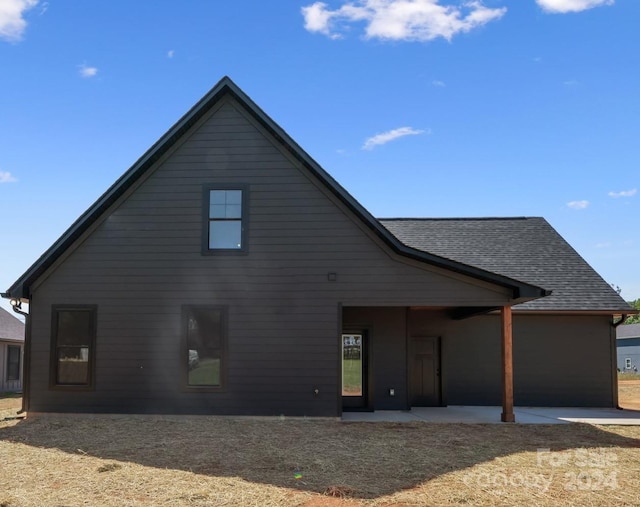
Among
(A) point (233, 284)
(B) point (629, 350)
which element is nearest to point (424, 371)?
(A) point (233, 284)

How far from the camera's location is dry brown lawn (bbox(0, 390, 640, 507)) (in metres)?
6.84

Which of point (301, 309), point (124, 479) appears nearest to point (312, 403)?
point (301, 309)

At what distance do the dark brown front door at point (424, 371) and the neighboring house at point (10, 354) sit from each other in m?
16.9

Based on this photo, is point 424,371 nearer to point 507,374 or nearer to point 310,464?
point 507,374

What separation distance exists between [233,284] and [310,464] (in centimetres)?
530

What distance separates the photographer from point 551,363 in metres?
16.2

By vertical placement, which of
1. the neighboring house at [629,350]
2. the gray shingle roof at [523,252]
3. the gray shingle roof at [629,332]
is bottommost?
the neighboring house at [629,350]

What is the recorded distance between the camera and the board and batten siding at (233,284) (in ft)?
41.4

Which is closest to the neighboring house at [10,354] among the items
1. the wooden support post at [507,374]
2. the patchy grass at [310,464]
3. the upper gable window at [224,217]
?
the patchy grass at [310,464]

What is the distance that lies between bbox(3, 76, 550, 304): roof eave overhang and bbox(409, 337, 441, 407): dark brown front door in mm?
3989

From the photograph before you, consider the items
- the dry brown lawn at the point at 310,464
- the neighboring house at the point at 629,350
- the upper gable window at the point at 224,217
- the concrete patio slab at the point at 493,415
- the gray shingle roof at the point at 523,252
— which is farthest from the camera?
the neighboring house at the point at 629,350

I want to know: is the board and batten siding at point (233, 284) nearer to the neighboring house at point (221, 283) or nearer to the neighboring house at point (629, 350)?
the neighboring house at point (221, 283)

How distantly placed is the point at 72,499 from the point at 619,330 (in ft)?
190

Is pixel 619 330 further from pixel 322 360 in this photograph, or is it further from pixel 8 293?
pixel 8 293
